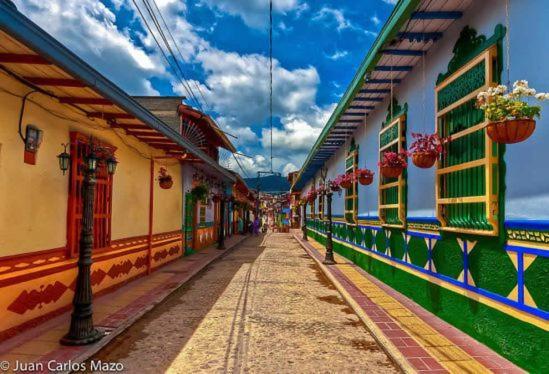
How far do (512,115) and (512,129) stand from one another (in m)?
0.13

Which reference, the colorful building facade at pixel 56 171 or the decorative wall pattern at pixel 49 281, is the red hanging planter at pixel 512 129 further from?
the decorative wall pattern at pixel 49 281

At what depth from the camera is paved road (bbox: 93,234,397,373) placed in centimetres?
444

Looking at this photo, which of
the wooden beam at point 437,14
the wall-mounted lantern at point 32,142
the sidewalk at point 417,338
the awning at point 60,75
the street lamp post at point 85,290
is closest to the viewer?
the awning at point 60,75

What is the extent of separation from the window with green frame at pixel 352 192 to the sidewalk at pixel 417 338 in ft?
15.3

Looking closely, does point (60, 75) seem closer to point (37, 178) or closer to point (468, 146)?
point (37, 178)

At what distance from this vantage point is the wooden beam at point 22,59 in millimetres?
4516

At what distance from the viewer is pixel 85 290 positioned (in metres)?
5.16

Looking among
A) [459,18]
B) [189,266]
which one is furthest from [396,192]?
[189,266]

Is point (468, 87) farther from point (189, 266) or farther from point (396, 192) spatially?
point (189, 266)

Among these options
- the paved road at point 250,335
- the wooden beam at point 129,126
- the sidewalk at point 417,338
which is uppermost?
the wooden beam at point 129,126

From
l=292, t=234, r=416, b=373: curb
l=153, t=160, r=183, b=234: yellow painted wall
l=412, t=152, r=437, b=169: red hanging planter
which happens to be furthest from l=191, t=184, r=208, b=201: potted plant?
l=412, t=152, r=437, b=169: red hanging planter

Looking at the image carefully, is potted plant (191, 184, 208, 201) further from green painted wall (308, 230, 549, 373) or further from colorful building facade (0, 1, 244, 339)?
green painted wall (308, 230, 549, 373)

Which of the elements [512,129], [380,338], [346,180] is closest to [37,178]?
[380,338]

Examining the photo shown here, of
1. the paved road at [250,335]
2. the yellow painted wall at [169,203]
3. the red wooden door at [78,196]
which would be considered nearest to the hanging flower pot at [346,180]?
the paved road at [250,335]
